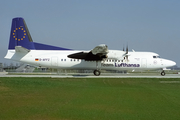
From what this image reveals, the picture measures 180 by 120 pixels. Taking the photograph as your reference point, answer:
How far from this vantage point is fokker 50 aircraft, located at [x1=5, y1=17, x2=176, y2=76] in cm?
2461

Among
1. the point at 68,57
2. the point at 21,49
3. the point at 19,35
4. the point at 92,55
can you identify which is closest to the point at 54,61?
the point at 68,57

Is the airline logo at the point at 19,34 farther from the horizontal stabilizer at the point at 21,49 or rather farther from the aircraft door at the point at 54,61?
the aircraft door at the point at 54,61

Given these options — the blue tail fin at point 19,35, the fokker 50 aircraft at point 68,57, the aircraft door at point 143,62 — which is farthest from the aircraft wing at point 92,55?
the blue tail fin at point 19,35

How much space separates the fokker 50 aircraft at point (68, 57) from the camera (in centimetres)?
2461

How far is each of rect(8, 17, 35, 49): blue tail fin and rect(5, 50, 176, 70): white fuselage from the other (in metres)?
1.13

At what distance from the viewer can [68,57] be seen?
25078 mm

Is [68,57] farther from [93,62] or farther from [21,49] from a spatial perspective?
[21,49]

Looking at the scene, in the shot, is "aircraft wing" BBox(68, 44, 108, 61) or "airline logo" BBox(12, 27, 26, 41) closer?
"aircraft wing" BBox(68, 44, 108, 61)

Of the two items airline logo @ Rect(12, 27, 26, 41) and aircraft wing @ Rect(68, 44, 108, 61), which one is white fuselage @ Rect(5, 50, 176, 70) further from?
airline logo @ Rect(12, 27, 26, 41)

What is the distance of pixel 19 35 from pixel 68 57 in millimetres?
6882

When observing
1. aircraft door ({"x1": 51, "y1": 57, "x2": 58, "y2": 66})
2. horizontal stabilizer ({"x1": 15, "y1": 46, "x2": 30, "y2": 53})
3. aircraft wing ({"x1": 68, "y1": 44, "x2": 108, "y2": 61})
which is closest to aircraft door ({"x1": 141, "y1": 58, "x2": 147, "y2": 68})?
aircraft wing ({"x1": 68, "y1": 44, "x2": 108, "y2": 61})
